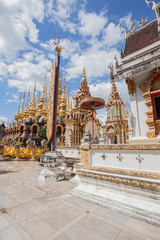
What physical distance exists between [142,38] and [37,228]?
1002 cm

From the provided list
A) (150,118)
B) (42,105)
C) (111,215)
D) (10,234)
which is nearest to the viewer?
(10,234)

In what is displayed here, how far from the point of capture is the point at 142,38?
7.83m

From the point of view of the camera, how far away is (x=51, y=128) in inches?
268

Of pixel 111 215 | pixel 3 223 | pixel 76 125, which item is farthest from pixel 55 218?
pixel 76 125

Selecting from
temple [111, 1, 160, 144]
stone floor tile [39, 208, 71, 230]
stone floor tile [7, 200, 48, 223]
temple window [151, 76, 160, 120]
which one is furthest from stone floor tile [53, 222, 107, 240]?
temple window [151, 76, 160, 120]

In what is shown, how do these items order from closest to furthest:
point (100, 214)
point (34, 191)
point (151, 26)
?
point (100, 214), point (34, 191), point (151, 26)

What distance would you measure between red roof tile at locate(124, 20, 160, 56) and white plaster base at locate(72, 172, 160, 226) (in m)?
7.70

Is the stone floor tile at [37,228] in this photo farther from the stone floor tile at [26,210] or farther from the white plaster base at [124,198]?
the white plaster base at [124,198]

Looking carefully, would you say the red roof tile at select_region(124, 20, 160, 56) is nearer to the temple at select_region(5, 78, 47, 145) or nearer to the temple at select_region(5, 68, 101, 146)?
the temple at select_region(5, 68, 101, 146)

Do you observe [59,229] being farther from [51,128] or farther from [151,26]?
[151,26]

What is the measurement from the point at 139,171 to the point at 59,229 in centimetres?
220

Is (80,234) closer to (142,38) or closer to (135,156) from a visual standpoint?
(135,156)

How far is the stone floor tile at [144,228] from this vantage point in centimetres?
220

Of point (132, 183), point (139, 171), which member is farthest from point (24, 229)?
point (139, 171)
